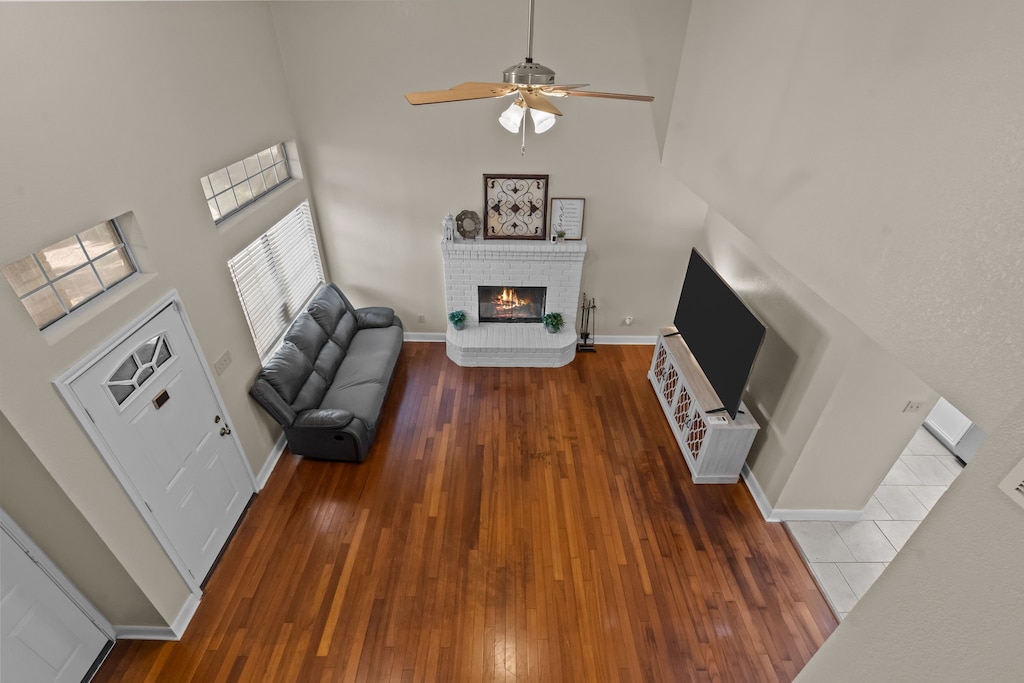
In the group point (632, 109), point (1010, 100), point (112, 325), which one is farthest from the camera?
point (632, 109)

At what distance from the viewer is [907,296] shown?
76.2 inches

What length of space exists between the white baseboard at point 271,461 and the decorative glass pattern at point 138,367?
1617 millimetres

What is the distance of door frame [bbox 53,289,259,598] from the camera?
2445mm

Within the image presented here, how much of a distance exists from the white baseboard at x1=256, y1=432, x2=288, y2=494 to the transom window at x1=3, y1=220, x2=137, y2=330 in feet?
7.00

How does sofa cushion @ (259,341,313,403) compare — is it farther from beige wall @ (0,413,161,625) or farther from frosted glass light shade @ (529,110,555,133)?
frosted glass light shade @ (529,110,555,133)

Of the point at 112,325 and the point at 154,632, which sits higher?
the point at 112,325

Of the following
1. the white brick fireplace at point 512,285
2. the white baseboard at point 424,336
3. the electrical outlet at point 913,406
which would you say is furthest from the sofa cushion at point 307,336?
the electrical outlet at point 913,406

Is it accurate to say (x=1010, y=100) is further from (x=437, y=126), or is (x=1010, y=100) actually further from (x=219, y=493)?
(x=219, y=493)

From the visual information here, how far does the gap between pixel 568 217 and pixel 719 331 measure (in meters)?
2.19

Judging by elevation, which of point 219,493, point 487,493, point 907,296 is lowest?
point 487,493

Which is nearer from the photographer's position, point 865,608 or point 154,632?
point 865,608

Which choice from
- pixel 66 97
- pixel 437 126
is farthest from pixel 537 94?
pixel 437 126

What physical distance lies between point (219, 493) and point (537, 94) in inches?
145

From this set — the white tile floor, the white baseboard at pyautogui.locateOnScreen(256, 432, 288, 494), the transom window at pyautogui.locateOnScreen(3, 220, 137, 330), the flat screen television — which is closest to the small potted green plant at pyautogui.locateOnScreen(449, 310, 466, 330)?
the white baseboard at pyautogui.locateOnScreen(256, 432, 288, 494)
